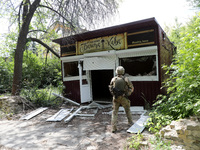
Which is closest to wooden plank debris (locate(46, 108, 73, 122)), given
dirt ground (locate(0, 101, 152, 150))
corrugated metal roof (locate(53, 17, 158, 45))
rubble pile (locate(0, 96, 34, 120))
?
dirt ground (locate(0, 101, 152, 150))

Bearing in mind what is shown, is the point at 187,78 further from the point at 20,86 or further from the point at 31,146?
the point at 20,86

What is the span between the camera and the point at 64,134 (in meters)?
4.47

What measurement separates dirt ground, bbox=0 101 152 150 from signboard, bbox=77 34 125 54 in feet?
11.0

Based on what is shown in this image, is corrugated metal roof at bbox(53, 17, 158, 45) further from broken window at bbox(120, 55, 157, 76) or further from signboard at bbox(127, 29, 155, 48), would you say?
broken window at bbox(120, 55, 157, 76)

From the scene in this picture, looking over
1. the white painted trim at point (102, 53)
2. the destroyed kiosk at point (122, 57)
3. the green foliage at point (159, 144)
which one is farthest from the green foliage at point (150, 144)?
the white painted trim at point (102, 53)

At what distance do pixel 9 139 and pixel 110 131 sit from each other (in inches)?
115

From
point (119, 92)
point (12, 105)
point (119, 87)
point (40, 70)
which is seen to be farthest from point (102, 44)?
point (40, 70)

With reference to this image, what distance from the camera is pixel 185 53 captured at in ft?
13.1

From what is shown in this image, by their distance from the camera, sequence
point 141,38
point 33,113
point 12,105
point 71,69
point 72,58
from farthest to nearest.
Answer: point 71,69 → point 72,58 → point 12,105 → point 33,113 → point 141,38

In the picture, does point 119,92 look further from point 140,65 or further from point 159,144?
point 140,65

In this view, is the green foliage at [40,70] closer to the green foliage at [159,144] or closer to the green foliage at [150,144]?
the green foliage at [150,144]

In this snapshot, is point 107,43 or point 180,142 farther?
point 107,43

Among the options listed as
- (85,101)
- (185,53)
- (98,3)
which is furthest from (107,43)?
(185,53)

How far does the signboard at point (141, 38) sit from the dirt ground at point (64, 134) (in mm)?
3178
